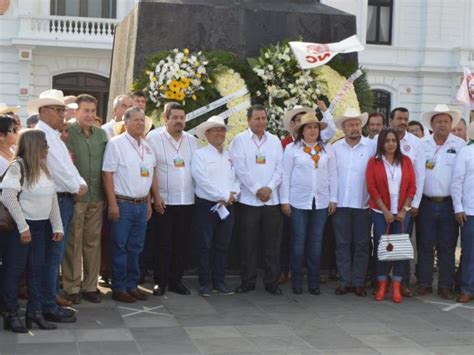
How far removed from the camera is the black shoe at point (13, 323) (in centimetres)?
650

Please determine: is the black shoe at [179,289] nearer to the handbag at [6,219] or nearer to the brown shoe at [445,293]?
the handbag at [6,219]

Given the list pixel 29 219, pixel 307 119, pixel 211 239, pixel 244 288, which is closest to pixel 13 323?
pixel 29 219

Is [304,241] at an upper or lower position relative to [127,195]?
lower

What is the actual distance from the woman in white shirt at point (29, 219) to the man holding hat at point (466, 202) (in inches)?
161

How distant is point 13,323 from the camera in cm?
652

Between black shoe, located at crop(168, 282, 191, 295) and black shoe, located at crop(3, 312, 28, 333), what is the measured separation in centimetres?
205

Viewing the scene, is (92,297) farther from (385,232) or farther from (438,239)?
(438,239)

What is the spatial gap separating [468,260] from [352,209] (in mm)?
1310

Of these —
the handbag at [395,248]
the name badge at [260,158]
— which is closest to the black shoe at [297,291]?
the handbag at [395,248]

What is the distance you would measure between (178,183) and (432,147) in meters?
2.77

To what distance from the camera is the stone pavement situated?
6242mm

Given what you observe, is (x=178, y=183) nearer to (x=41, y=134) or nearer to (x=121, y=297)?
(x=121, y=297)

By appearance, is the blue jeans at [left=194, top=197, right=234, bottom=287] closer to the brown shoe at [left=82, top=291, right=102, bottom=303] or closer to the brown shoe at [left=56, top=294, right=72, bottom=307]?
the brown shoe at [left=82, top=291, right=102, bottom=303]

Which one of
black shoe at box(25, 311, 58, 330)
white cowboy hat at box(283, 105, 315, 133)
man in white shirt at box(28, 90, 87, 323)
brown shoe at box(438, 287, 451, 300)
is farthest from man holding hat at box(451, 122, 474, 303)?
black shoe at box(25, 311, 58, 330)
